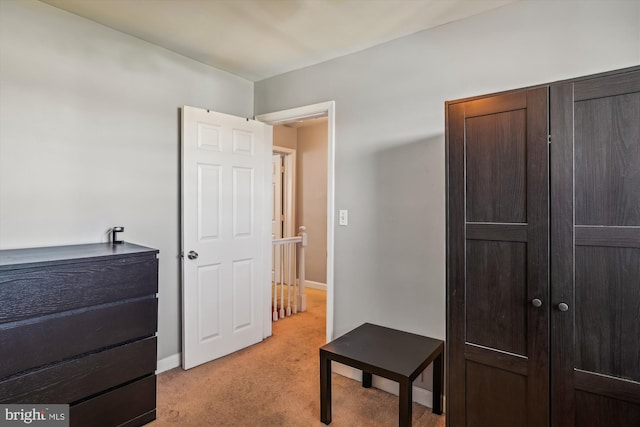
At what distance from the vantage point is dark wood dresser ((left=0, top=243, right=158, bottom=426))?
1.55m

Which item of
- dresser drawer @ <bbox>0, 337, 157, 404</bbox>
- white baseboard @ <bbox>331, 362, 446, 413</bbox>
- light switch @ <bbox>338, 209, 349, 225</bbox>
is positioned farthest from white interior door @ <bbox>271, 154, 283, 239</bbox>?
dresser drawer @ <bbox>0, 337, 157, 404</bbox>

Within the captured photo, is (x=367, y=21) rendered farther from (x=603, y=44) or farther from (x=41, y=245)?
(x=41, y=245)

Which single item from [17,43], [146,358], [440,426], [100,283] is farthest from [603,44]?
[17,43]

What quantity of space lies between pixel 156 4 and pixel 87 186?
122 cm

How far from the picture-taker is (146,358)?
78.2 inches

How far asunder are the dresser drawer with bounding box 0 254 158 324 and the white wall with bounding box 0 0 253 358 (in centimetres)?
53

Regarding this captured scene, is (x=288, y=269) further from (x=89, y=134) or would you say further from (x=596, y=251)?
(x=596, y=251)

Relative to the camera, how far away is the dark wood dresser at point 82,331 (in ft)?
5.09

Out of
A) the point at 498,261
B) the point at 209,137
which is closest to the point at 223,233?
the point at 209,137

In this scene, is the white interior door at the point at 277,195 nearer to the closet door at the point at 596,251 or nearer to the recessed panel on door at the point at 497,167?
the recessed panel on door at the point at 497,167

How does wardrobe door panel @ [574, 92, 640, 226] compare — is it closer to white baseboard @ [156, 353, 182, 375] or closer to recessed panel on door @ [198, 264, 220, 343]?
recessed panel on door @ [198, 264, 220, 343]

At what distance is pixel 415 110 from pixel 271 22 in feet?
3.65

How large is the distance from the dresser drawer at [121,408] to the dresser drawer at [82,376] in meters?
0.05

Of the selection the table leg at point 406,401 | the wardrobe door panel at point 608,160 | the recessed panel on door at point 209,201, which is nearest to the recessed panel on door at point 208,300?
the recessed panel on door at point 209,201
